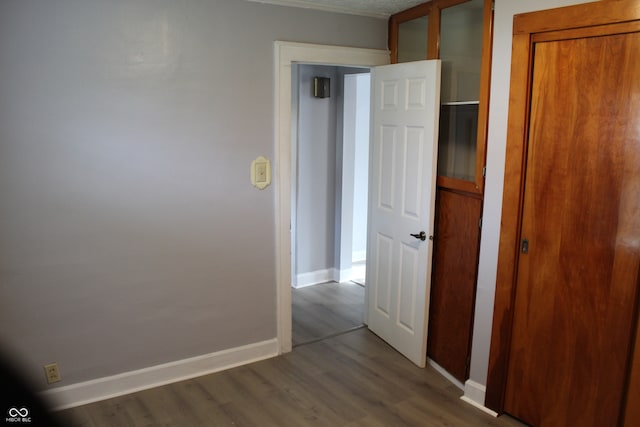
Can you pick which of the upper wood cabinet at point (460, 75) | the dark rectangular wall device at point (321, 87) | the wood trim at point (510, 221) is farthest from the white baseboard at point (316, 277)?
the wood trim at point (510, 221)

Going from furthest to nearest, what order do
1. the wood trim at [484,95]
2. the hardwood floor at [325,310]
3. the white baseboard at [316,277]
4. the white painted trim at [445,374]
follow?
the white baseboard at [316,277]
the hardwood floor at [325,310]
the white painted trim at [445,374]
the wood trim at [484,95]

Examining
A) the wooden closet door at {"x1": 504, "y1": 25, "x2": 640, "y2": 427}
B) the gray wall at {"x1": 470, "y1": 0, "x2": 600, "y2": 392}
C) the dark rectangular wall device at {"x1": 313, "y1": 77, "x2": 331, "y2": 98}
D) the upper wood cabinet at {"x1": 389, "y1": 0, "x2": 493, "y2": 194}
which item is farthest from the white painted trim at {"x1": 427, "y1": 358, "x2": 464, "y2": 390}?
the dark rectangular wall device at {"x1": 313, "y1": 77, "x2": 331, "y2": 98}

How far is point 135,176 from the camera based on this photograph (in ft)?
9.17

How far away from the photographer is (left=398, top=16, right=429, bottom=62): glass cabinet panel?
10.7 feet

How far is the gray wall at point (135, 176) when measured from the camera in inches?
99.4

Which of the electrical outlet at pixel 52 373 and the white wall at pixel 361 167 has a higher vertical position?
the white wall at pixel 361 167

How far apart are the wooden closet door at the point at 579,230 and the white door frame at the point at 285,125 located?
1.30m

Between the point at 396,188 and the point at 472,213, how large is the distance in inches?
24.1

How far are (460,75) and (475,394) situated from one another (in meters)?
1.85

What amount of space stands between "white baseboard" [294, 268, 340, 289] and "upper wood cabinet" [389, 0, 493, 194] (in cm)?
202

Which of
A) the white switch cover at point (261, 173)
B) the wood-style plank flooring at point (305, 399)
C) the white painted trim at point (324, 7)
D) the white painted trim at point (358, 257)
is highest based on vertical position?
the white painted trim at point (324, 7)

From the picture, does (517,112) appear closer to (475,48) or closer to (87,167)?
(475,48)

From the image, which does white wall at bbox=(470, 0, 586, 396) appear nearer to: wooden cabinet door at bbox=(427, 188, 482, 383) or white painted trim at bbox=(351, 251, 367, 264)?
wooden cabinet door at bbox=(427, 188, 482, 383)

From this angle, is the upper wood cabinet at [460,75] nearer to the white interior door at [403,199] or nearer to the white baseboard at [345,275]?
the white interior door at [403,199]
